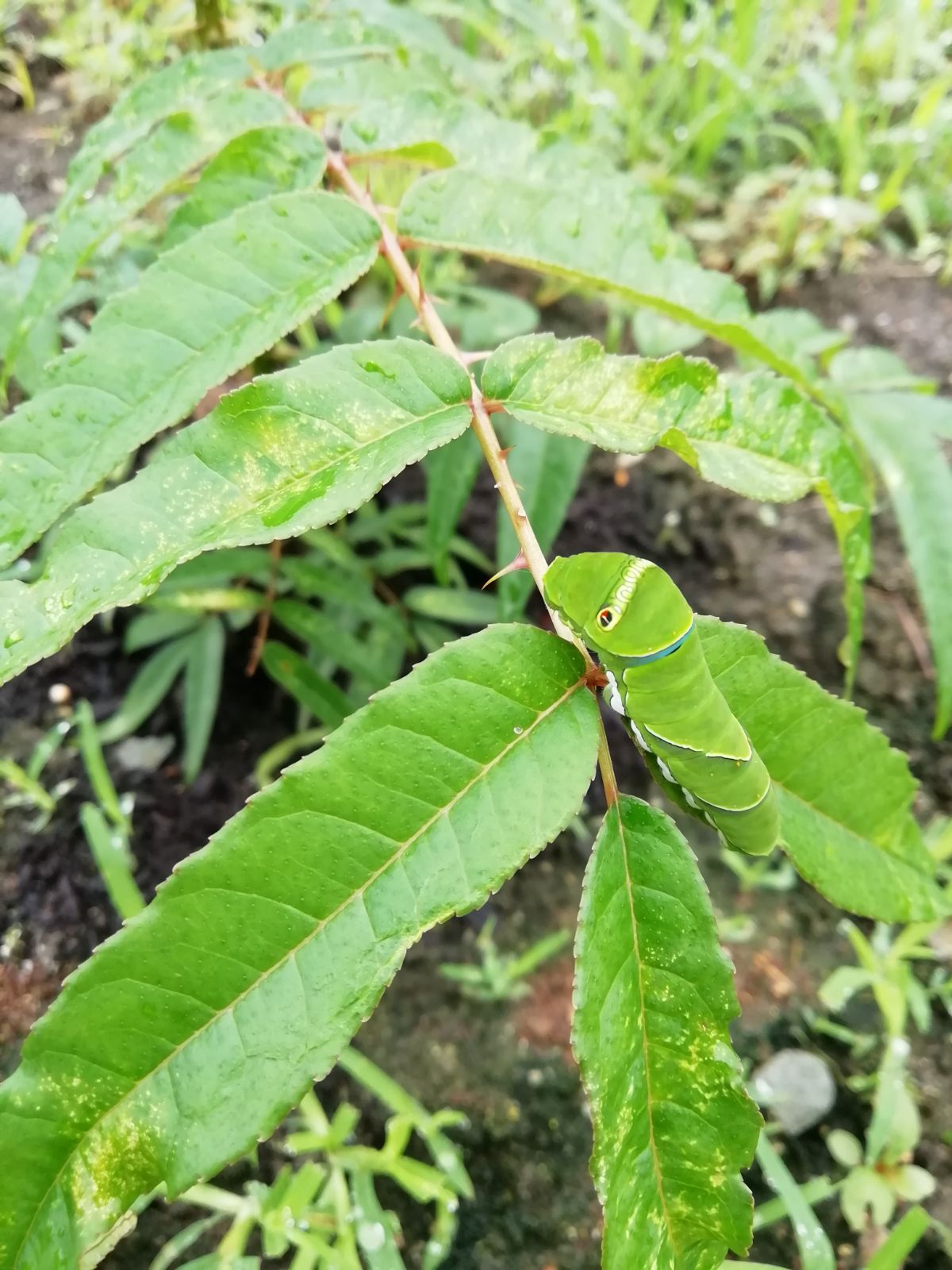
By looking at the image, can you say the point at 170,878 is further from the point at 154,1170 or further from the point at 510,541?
the point at 510,541

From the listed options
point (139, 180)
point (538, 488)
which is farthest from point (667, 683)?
point (139, 180)

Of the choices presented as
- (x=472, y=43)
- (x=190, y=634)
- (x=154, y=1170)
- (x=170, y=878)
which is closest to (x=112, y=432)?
(x=170, y=878)

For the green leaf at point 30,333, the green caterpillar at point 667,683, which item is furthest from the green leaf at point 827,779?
the green leaf at point 30,333

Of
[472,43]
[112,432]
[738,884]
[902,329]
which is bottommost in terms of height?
[738,884]

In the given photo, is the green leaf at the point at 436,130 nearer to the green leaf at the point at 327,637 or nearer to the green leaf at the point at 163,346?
the green leaf at the point at 163,346

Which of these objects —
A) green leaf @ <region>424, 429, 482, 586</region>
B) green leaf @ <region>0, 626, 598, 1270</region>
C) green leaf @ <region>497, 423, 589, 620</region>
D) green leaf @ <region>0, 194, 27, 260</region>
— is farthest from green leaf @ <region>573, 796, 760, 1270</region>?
green leaf @ <region>0, 194, 27, 260</region>
